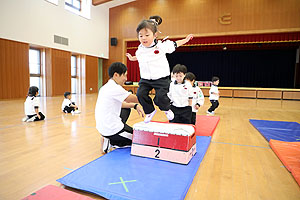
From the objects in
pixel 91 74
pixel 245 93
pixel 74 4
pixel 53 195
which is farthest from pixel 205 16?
pixel 53 195

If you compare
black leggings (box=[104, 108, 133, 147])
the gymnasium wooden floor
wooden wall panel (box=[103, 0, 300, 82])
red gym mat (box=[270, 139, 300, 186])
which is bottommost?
the gymnasium wooden floor

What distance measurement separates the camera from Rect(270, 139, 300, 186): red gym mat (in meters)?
1.72

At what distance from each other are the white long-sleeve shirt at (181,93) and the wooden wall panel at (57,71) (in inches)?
318

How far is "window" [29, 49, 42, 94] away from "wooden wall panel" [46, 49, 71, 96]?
0.41m

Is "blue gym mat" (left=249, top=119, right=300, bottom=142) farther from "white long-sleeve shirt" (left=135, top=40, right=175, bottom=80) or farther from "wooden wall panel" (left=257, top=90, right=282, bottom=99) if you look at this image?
"wooden wall panel" (left=257, top=90, right=282, bottom=99)

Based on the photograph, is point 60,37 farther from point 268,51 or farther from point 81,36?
point 268,51

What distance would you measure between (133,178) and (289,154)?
1636 mm

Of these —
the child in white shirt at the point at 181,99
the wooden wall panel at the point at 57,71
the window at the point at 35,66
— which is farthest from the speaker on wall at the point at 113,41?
the child in white shirt at the point at 181,99

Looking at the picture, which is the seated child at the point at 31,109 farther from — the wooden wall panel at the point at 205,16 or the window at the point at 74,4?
the wooden wall panel at the point at 205,16

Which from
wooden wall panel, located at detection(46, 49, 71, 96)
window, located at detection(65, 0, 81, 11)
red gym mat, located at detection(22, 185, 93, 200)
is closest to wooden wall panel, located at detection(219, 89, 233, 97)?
wooden wall panel, located at detection(46, 49, 71, 96)

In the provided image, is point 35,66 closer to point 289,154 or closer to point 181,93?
point 181,93

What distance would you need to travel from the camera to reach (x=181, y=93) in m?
2.91

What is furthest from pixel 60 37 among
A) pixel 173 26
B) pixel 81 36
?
pixel 173 26

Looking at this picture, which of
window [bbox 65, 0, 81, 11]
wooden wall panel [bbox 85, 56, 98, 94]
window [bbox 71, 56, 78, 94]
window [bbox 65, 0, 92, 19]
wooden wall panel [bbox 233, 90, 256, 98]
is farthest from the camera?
wooden wall panel [bbox 85, 56, 98, 94]
